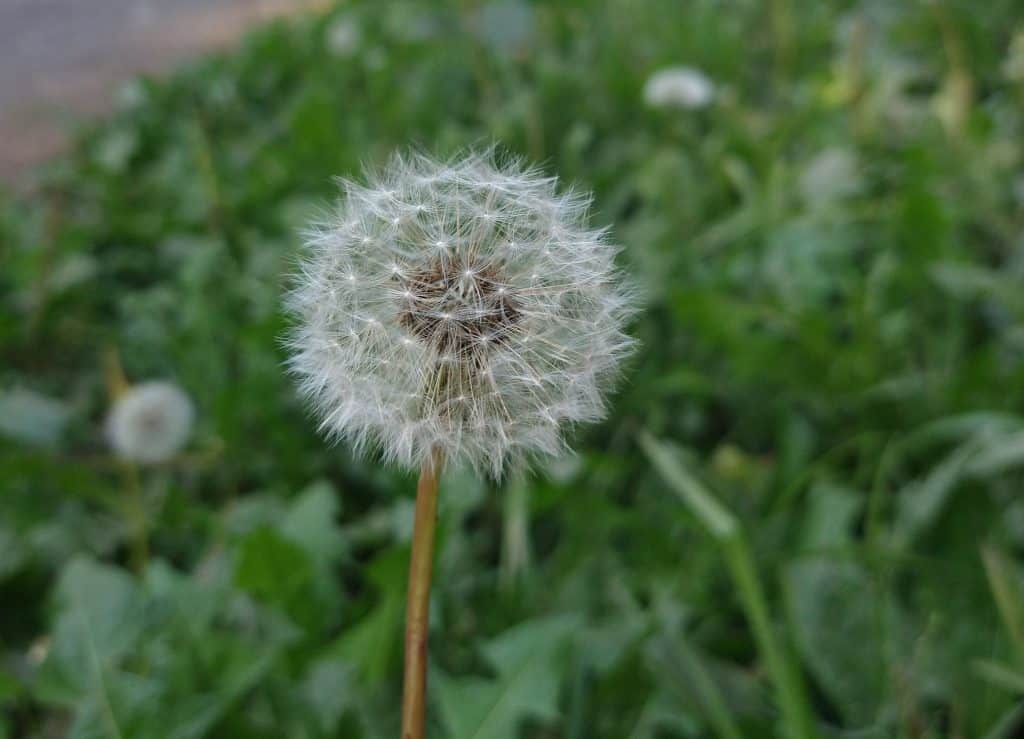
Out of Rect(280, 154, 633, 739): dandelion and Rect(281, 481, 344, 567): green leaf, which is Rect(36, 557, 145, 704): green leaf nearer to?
Rect(281, 481, 344, 567): green leaf

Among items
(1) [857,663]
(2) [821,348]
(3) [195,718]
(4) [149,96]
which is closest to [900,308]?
(2) [821,348]

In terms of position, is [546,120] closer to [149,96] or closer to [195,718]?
[149,96]

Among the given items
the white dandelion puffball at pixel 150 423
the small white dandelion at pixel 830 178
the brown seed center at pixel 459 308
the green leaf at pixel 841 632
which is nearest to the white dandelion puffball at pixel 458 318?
the brown seed center at pixel 459 308

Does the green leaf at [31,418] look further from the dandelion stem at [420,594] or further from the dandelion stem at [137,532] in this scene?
the dandelion stem at [420,594]

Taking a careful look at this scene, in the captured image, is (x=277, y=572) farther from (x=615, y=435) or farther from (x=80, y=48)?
(x=80, y=48)

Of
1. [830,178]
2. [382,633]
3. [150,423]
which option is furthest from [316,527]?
[830,178]
